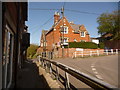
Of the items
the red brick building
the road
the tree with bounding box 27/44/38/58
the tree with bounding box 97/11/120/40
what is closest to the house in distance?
the red brick building

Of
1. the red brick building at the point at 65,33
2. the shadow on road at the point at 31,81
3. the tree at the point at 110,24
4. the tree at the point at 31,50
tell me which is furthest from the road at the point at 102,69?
the tree at the point at 110,24

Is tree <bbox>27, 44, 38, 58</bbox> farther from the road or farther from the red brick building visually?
the road

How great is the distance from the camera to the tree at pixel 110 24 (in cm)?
3628

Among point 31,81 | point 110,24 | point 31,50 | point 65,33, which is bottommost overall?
point 31,81

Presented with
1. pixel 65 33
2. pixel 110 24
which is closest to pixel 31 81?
pixel 65 33

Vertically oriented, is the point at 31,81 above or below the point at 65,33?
below

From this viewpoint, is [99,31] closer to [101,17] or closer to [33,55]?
[101,17]

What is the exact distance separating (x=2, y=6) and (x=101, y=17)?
40401mm

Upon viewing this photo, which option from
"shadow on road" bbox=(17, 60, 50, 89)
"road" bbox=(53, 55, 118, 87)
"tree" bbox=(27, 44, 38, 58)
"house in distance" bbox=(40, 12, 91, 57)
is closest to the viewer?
"shadow on road" bbox=(17, 60, 50, 89)

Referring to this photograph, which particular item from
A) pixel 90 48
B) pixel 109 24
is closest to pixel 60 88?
pixel 90 48

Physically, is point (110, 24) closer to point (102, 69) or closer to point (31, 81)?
point (102, 69)

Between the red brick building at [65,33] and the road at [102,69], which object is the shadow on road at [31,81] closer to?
the road at [102,69]

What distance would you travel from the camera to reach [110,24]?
3853 centimetres

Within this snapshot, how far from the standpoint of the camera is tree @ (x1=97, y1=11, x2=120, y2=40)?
119ft
